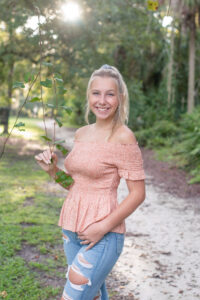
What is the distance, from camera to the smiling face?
80.3 inches

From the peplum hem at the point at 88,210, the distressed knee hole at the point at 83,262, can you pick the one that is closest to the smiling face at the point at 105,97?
the peplum hem at the point at 88,210

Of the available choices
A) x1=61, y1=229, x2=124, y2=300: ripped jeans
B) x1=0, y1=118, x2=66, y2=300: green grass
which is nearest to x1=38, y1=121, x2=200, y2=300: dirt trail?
x1=0, y1=118, x2=66, y2=300: green grass

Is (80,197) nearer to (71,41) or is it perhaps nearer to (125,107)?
(125,107)

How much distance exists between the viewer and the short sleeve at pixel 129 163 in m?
1.93

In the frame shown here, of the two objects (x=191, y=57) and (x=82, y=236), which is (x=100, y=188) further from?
(x=191, y=57)

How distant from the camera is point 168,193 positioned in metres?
8.16

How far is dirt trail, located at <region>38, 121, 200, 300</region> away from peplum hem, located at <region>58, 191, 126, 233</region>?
6.24 ft

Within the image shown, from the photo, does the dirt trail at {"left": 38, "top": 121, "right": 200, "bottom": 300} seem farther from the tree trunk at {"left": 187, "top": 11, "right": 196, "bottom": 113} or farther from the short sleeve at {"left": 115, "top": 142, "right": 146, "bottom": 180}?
the tree trunk at {"left": 187, "top": 11, "right": 196, "bottom": 113}

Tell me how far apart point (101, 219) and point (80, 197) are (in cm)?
18

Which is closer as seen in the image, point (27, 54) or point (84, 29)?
point (84, 29)

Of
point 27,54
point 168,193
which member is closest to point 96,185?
point 168,193

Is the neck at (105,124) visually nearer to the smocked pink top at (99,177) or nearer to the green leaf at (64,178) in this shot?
the smocked pink top at (99,177)

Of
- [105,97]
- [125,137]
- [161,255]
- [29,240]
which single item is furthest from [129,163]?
[29,240]

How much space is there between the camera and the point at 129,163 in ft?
6.39
